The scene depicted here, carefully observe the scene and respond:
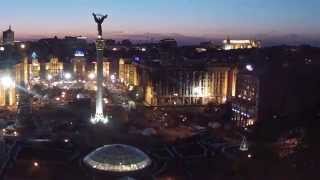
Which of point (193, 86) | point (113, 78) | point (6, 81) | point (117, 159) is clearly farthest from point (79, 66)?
point (117, 159)

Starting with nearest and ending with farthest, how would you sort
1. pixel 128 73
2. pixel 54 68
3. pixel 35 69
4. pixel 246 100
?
pixel 246 100 → pixel 128 73 → pixel 35 69 → pixel 54 68

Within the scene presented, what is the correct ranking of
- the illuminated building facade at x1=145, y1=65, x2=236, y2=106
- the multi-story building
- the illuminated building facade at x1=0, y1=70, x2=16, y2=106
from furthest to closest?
the multi-story building < the illuminated building facade at x1=145, y1=65, x2=236, y2=106 < the illuminated building facade at x1=0, y1=70, x2=16, y2=106

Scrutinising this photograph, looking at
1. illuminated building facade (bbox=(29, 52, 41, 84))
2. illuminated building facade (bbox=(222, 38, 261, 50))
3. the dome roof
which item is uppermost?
illuminated building facade (bbox=(222, 38, 261, 50))

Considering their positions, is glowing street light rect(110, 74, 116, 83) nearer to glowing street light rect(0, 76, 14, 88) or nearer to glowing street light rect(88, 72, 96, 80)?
glowing street light rect(88, 72, 96, 80)

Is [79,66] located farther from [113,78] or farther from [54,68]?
[113,78]

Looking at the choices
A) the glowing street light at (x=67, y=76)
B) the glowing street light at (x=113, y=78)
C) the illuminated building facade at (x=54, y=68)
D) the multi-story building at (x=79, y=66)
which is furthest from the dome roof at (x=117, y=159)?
the multi-story building at (x=79, y=66)

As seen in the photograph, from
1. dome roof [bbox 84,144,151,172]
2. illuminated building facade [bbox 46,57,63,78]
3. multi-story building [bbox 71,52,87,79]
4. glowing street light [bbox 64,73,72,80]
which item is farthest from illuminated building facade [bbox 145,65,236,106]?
multi-story building [bbox 71,52,87,79]
